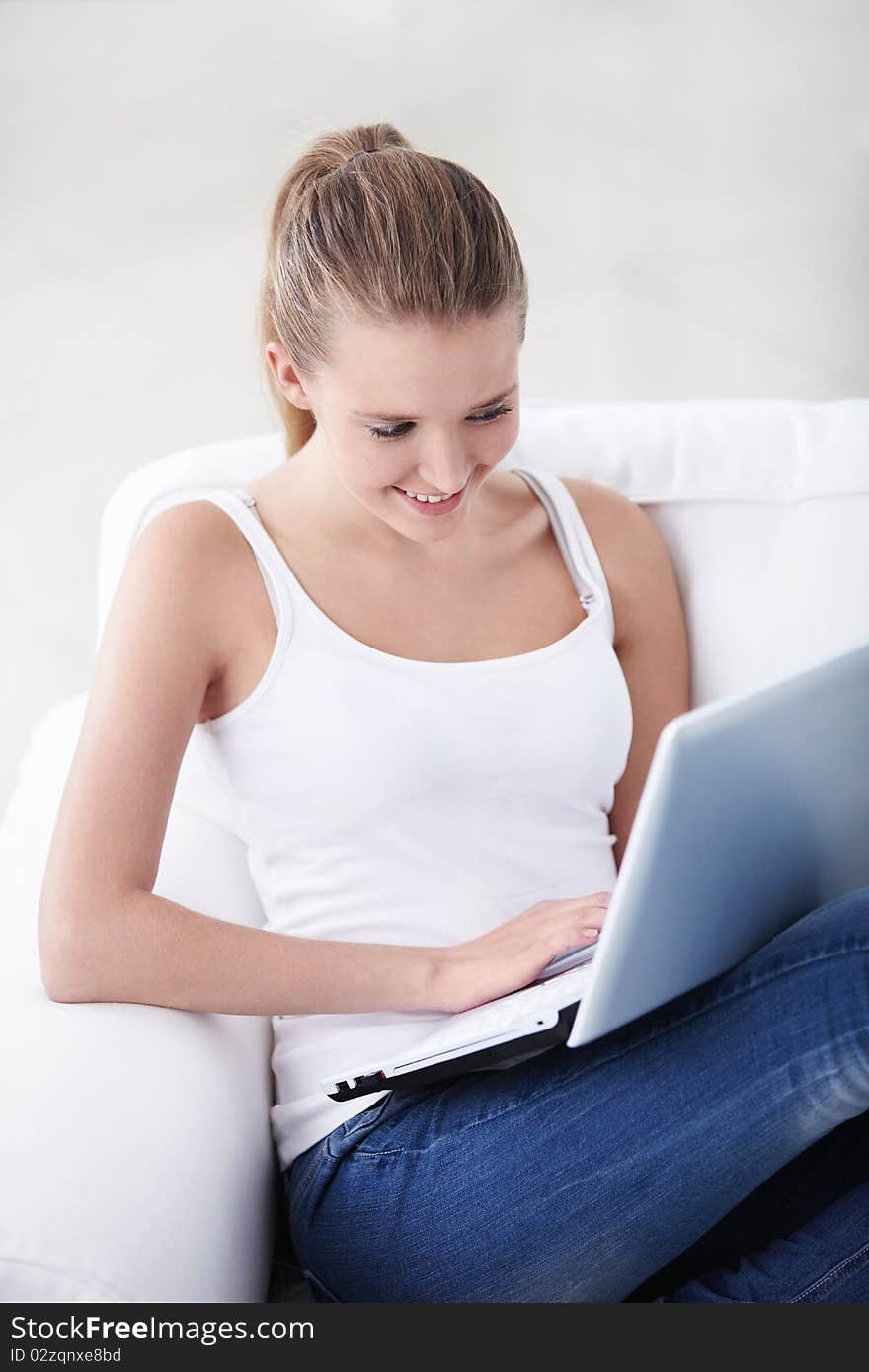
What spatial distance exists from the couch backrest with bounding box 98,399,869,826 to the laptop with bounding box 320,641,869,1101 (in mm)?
391

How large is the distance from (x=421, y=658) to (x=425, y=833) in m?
0.16

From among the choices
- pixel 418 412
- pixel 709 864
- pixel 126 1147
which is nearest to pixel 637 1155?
pixel 709 864

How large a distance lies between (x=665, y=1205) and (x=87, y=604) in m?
1.54

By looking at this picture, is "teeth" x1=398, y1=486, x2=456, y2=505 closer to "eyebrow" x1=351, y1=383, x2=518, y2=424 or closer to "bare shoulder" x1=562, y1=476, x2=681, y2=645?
"eyebrow" x1=351, y1=383, x2=518, y2=424

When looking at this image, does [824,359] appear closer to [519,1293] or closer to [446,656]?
[446,656]

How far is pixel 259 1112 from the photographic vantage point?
1.12m

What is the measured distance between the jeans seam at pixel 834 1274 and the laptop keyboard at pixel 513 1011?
0.28 metres

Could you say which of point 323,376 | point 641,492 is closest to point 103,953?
point 323,376

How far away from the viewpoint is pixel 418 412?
106cm

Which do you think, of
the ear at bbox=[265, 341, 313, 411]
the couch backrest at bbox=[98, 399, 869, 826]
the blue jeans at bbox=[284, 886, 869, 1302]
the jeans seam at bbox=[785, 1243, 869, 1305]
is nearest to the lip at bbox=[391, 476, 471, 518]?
the ear at bbox=[265, 341, 313, 411]

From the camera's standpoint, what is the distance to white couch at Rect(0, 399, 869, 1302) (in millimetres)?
862

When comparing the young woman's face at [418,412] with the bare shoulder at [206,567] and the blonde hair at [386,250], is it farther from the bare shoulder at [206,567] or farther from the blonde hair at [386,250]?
the bare shoulder at [206,567]

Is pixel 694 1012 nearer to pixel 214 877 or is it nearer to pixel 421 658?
pixel 421 658

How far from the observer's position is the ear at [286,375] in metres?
1.17
